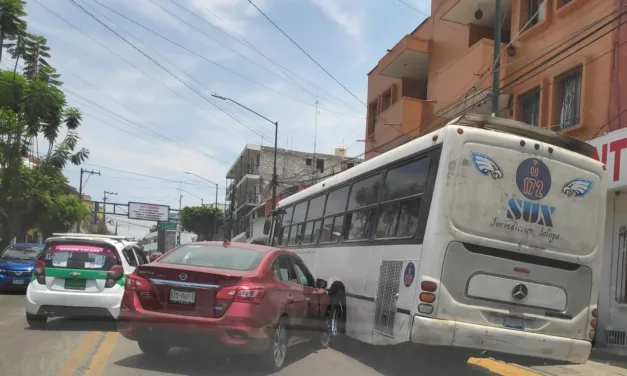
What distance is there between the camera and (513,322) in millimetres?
6488

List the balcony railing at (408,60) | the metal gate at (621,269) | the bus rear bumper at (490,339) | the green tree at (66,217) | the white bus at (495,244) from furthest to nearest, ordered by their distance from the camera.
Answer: the green tree at (66,217)
the balcony railing at (408,60)
the metal gate at (621,269)
the white bus at (495,244)
the bus rear bumper at (490,339)

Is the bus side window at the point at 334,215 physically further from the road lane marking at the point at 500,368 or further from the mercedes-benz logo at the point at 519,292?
the mercedes-benz logo at the point at 519,292

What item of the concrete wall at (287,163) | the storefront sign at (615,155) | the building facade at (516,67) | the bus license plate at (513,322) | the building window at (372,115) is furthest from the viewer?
the concrete wall at (287,163)

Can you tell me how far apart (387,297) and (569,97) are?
8.08 metres

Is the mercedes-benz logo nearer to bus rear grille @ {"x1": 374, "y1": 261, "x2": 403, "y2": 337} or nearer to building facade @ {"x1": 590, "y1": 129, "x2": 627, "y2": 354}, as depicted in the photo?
bus rear grille @ {"x1": 374, "y1": 261, "x2": 403, "y2": 337}

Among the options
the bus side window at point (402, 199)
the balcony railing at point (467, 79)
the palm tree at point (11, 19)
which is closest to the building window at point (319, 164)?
the balcony railing at point (467, 79)

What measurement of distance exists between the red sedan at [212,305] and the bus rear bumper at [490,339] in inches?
64.7

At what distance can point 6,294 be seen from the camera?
15438 mm

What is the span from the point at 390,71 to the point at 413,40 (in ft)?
7.95

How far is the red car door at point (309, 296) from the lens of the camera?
8116 millimetres

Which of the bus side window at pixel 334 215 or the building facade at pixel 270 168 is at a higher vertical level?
the building facade at pixel 270 168

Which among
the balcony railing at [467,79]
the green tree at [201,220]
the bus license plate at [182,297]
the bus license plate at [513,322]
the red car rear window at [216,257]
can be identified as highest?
the balcony railing at [467,79]

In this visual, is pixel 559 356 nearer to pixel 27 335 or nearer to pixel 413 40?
pixel 27 335

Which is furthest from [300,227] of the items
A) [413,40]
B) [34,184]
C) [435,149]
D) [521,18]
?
[34,184]
